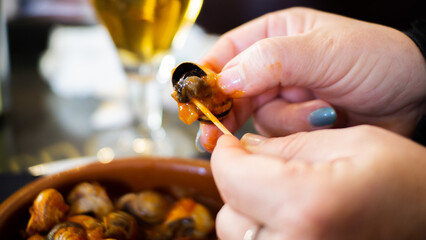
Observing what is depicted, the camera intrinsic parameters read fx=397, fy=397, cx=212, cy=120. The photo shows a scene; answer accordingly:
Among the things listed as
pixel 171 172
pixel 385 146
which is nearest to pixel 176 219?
pixel 171 172

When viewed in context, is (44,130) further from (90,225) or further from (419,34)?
(419,34)

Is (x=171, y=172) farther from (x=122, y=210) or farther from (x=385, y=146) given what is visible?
(x=385, y=146)

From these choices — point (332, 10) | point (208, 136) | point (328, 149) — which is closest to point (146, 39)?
point (208, 136)

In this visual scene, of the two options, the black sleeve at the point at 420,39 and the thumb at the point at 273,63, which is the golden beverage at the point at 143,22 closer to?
the thumb at the point at 273,63

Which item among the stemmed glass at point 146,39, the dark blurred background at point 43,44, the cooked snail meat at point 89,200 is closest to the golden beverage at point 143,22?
the stemmed glass at point 146,39

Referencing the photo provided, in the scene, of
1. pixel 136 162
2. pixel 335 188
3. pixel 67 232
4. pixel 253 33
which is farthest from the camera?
pixel 253 33

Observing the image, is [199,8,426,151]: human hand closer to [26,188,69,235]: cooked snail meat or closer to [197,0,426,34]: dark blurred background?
[26,188,69,235]: cooked snail meat

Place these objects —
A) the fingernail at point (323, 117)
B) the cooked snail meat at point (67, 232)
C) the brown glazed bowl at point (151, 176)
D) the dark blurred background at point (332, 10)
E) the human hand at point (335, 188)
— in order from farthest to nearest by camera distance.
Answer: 1. the dark blurred background at point (332, 10)
2. the fingernail at point (323, 117)
3. the brown glazed bowl at point (151, 176)
4. the cooked snail meat at point (67, 232)
5. the human hand at point (335, 188)
